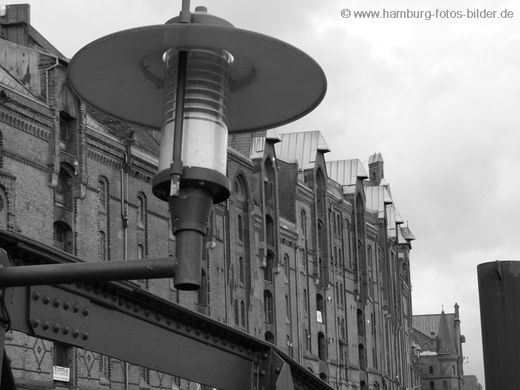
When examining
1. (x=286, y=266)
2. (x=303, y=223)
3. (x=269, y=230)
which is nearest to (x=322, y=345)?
(x=286, y=266)

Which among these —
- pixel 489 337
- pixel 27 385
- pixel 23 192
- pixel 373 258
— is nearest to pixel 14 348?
pixel 27 385

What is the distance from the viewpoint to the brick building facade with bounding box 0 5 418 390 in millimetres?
34500

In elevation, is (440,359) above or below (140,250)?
above

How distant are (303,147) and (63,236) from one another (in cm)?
2571

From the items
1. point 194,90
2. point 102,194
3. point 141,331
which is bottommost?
point 141,331

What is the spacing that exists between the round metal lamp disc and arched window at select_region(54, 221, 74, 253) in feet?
103

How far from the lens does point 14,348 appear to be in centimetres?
3222

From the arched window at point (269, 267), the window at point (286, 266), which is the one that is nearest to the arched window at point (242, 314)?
the arched window at point (269, 267)

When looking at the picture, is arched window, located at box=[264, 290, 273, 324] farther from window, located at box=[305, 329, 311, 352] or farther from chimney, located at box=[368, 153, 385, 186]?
chimney, located at box=[368, 153, 385, 186]

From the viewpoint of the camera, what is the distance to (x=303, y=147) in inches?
2356

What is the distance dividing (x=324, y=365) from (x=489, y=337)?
5284 cm

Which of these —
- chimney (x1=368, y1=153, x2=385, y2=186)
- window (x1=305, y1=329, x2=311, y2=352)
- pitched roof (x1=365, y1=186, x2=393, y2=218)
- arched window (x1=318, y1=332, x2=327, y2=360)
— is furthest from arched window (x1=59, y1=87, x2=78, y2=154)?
chimney (x1=368, y1=153, x2=385, y2=186)

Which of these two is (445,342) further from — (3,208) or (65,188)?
(3,208)

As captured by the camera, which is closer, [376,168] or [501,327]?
[501,327]
